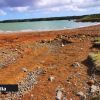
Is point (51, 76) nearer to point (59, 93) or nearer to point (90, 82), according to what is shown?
point (90, 82)

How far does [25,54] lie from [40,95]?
12.9 m

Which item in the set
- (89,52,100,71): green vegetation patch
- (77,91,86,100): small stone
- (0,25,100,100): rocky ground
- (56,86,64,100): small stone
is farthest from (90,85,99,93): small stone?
(89,52,100,71): green vegetation patch

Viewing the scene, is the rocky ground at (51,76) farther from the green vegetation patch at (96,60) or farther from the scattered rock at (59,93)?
the green vegetation patch at (96,60)

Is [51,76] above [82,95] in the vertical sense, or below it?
above

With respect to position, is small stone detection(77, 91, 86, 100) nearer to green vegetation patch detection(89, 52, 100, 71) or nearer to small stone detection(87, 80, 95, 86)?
small stone detection(87, 80, 95, 86)

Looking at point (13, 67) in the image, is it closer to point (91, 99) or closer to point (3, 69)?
point (3, 69)

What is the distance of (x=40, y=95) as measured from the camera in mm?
16266

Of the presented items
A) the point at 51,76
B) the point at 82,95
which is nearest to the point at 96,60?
the point at 51,76

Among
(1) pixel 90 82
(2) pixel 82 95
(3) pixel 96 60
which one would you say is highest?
(3) pixel 96 60

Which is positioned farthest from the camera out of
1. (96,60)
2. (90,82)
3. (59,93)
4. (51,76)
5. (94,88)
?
(96,60)

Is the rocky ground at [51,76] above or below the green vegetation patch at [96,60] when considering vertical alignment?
below

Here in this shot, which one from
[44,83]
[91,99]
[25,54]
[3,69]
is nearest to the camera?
[91,99]

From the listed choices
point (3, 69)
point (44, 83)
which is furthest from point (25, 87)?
point (3, 69)

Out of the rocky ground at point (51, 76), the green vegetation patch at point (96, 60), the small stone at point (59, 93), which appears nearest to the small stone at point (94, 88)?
the rocky ground at point (51, 76)
